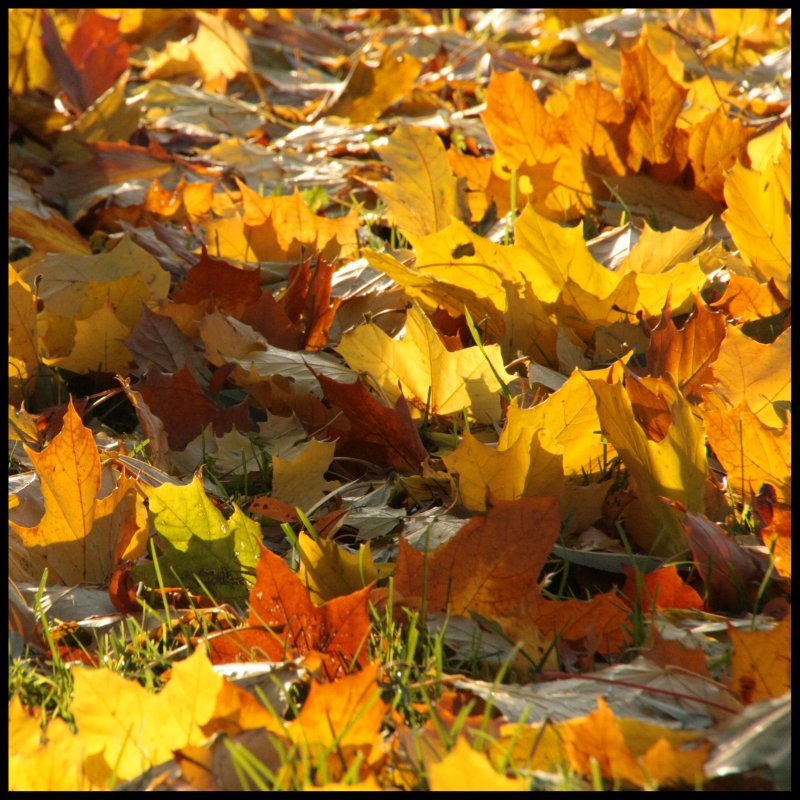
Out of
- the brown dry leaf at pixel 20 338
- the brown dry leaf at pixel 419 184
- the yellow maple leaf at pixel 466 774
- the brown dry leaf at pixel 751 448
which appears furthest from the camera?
the brown dry leaf at pixel 419 184

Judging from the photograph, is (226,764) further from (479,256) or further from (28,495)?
(479,256)

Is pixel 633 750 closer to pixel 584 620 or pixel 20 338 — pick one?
pixel 584 620

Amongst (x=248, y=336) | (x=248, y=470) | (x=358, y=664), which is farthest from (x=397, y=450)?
(x=358, y=664)

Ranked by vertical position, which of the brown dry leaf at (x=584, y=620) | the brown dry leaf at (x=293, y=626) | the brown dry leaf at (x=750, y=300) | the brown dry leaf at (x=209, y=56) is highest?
the brown dry leaf at (x=209, y=56)

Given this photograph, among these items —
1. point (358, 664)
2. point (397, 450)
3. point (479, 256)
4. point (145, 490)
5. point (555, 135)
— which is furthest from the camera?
point (555, 135)

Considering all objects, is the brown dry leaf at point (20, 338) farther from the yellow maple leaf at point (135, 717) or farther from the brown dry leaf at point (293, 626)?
the yellow maple leaf at point (135, 717)

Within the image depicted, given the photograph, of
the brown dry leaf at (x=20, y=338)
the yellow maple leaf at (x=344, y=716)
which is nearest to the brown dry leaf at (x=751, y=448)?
the yellow maple leaf at (x=344, y=716)
